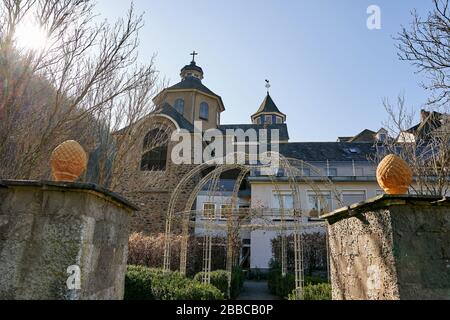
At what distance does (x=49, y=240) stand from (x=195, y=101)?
2109 cm

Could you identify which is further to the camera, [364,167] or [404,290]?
[364,167]

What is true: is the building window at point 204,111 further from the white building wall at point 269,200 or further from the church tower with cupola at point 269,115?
the church tower with cupola at point 269,115

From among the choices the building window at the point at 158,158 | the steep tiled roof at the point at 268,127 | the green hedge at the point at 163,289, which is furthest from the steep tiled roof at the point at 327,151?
the green hedge at the point at 163,289

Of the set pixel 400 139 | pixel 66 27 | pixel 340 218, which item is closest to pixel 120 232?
pixel 340 218

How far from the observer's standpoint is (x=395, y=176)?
216cm

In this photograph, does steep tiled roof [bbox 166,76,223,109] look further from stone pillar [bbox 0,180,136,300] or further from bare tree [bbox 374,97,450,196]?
stone pillar [bbox 0,180,136,300]

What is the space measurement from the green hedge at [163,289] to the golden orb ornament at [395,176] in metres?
3.59

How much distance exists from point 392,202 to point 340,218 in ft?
2.74

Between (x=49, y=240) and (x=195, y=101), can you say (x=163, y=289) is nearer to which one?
(x=49, y=240)

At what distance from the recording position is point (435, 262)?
1.94 metres

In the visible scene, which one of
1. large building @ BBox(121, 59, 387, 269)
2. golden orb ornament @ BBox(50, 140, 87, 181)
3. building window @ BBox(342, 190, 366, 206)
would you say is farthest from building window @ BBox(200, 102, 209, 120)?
golden orb ornament @ BBox(50, 140, 87, 181)

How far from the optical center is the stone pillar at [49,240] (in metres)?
1.78

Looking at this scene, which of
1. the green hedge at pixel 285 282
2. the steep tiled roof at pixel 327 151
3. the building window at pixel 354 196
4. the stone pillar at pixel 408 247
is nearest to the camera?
the stone pillar at pixel 408 247

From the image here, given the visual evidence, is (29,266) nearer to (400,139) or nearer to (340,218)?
(340,218)
